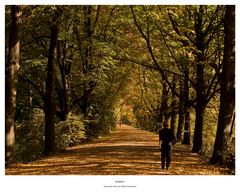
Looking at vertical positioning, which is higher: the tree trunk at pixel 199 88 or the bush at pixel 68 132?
the tree trunk at pixel 199 88

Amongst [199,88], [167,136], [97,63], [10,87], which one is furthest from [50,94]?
[167,136]

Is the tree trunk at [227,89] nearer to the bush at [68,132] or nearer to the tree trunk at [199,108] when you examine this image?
the tree trunk at [199,108]

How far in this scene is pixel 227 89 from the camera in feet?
50.2

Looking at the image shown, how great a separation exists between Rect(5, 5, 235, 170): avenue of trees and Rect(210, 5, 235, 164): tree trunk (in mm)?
38

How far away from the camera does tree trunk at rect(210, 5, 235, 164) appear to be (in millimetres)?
15000

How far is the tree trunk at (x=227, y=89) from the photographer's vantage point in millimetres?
15000

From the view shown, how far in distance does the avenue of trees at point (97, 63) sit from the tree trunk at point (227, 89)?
0.04 meters

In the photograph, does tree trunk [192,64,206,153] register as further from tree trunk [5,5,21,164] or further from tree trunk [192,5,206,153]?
tree trunk [5,5,21,164]

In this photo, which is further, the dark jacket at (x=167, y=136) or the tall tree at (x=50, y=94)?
the tall tree at (x=50, y=94)

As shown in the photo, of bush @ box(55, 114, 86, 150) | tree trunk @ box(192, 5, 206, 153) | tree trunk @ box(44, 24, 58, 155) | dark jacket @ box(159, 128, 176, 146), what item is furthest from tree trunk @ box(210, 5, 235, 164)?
bush @ box(55, 114, 86, 150)

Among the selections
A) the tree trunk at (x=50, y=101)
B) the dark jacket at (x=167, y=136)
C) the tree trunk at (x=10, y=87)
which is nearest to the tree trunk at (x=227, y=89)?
the dark jacket at (x=167, y=136)

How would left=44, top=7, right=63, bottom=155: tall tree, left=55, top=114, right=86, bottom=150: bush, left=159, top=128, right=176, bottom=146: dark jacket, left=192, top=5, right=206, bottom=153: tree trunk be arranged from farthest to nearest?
left=55, top=114, right=86, bottom=150: bush < left=192, top=5, right=206, bottom=153: tree trunk < left=44, top=7, right=63, bottom=155: tall tree < left=159, top=128, right=176, bottom=146: dark jacket
